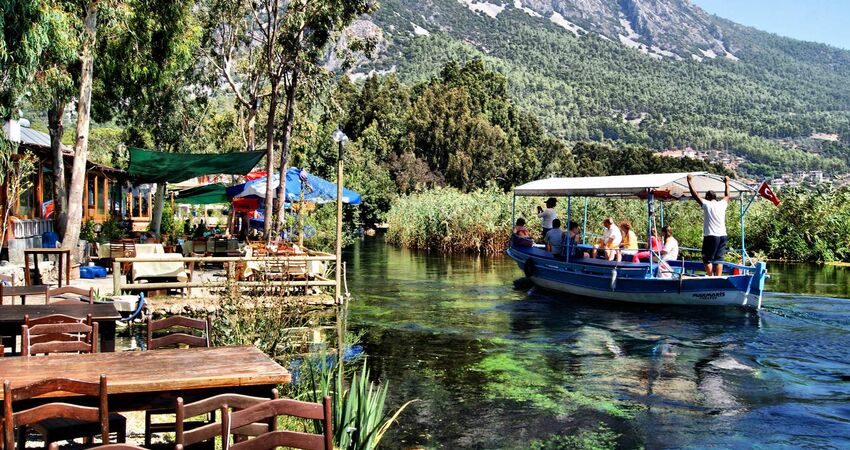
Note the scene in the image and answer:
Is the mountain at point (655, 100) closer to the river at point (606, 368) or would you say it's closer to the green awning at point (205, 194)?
the green awning at point (205, 194)

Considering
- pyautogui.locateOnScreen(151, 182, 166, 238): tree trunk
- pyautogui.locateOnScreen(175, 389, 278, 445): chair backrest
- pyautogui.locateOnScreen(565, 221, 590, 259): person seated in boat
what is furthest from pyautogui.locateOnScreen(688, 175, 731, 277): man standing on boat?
pyautogui.locateOnScreen(151, 182, 166, 238): tree trunk

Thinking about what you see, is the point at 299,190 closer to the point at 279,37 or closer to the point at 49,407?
the point at 279,37

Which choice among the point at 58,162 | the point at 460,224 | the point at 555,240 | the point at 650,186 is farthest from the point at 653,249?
the point at 460,224

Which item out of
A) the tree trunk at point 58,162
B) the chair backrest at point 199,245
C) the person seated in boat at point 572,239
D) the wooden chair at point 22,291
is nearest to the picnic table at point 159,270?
the wooden chair at point 22,291

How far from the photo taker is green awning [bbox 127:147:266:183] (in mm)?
21234

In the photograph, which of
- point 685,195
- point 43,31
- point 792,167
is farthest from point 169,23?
point 792,167

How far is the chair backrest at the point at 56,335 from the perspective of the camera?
21.7 ft

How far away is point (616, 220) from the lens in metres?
35.7

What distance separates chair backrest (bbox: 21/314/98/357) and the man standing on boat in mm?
14031

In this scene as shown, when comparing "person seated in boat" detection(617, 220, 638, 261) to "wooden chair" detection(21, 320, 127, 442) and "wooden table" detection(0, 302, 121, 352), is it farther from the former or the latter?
"wooden chair" detection(21, 320, 127, 442)

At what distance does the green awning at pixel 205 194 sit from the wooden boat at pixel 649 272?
10.2 meters

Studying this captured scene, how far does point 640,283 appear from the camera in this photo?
1947 centimetres

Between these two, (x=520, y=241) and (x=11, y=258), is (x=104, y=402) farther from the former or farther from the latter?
(x=520, y=241)

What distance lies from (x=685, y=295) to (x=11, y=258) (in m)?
15.8
